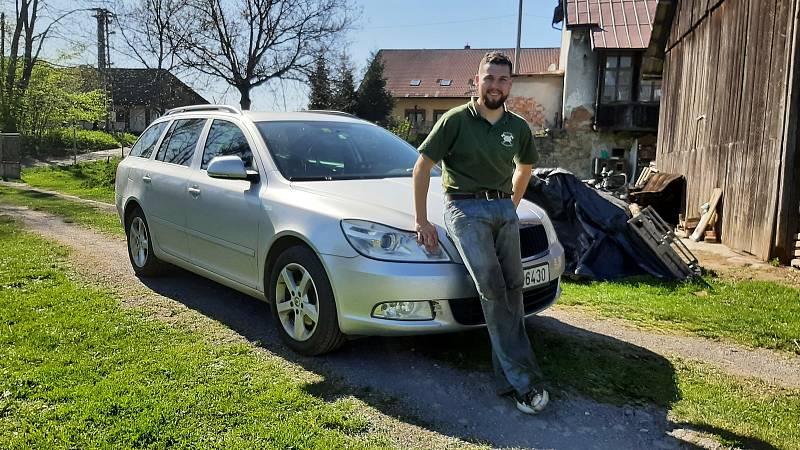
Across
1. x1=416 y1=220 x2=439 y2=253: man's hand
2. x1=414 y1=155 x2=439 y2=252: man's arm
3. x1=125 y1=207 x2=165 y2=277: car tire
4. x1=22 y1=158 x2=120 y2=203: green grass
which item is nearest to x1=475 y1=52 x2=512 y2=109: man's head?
x1=414 y1=155 x2=439 y2=252: man's arm

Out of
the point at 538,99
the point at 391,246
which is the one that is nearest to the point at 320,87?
the point at 538,99

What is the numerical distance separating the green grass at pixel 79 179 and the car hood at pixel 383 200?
478 inches

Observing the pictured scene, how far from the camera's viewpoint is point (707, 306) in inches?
222

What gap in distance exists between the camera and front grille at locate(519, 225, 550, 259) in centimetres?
400

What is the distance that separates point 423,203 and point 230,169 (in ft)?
5.24

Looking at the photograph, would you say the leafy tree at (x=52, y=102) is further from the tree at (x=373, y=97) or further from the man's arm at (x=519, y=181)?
the man's arm at (x=519, y=181)

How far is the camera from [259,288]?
438 cm

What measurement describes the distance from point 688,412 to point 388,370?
68.1 inches

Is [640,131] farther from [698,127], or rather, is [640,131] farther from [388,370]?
[388,370]

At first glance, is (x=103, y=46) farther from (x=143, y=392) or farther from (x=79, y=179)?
(x=143, y=392)

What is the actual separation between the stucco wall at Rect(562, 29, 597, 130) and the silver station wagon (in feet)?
74.6

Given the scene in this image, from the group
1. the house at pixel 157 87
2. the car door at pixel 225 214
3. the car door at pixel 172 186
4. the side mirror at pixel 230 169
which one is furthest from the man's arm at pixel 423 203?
the house at pixel 157 87

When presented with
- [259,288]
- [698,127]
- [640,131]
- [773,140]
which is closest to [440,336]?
[259,288]

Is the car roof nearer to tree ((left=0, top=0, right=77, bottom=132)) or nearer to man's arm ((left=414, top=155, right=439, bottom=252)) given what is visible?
man's arm ((left=414, top=155, right=439, bottom=252))
